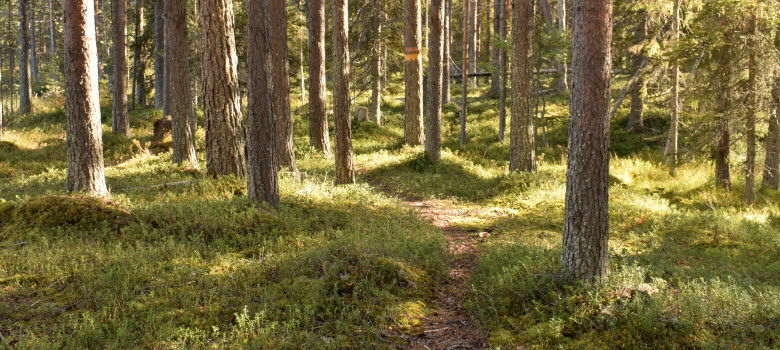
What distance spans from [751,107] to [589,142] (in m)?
11.0

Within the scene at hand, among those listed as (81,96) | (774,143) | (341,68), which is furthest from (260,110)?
(774,143)

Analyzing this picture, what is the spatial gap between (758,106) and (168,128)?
19.4 metres

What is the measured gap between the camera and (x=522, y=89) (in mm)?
14430

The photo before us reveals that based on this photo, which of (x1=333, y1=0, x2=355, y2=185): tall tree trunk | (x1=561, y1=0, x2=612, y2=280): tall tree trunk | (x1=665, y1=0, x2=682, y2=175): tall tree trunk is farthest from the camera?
(x1=665, y1=0, x2=682, y2=175): tall tree trunk

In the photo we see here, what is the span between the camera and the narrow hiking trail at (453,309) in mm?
5508

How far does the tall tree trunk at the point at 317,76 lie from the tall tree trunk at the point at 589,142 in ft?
39.4

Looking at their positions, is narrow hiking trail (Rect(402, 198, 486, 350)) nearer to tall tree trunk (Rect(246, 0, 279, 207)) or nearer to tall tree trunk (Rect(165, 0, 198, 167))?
tall tree trunk (Rect(246, 0, 279, 207))

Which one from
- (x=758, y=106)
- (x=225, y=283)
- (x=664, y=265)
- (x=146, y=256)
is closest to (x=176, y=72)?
(x=146, y=256)

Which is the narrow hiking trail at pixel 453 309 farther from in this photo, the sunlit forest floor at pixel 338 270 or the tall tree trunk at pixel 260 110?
the tall tree trunk at pixel 260 110

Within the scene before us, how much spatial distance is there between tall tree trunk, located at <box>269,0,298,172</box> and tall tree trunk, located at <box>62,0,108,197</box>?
4.32m

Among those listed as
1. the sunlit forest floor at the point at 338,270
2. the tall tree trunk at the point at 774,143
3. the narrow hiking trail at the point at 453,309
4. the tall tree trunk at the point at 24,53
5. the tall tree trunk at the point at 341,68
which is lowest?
the narrow hiking trail at the point at 453,309

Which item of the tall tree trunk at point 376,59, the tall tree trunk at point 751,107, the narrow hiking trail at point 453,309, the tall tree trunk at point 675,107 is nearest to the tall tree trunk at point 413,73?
the tall tree trunk at point 376,59

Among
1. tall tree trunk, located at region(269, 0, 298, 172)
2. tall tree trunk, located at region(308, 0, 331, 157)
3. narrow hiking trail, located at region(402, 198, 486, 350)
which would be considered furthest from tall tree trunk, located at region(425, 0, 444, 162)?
narrow hiking trail, located at region(402, 198, 486, 350)

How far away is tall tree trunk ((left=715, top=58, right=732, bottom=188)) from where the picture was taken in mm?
14287
